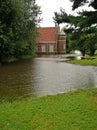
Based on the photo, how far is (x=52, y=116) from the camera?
9875mm

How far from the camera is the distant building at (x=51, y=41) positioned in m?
86.8

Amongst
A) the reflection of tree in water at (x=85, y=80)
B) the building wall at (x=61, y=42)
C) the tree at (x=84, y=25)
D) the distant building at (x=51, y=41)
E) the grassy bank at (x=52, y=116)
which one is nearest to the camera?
the grassy bank at (x=52, y=116)

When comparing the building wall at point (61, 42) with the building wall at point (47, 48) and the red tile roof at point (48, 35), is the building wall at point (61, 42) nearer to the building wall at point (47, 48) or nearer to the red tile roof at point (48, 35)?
the building wall at point (47, 48)

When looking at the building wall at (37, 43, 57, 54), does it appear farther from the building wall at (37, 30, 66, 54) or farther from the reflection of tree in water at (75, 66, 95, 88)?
the reflection of tree in water at (75, 66, 95, 88)

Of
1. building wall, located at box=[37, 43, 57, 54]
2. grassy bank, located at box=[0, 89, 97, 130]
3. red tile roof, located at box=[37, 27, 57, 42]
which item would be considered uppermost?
red tile roof, located at box=[37, 27, 57, 42]

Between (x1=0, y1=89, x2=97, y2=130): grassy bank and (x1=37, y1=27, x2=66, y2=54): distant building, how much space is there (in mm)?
74722

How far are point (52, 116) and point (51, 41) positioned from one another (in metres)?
77.4

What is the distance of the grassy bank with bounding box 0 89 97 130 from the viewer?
28.7 feet

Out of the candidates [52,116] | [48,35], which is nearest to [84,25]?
[52,116]

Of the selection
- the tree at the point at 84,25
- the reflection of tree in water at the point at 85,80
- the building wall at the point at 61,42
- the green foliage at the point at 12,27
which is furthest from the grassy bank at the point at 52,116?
the building wall at the point at 61,42

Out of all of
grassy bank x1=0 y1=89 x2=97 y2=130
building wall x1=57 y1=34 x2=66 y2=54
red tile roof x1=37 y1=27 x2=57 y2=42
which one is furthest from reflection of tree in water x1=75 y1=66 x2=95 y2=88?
building wall x1=57 y1=34 x2=66 y2=54

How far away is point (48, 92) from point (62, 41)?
234 feet

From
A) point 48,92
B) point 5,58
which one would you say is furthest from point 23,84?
point 5,58

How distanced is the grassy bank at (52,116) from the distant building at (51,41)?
245ft
